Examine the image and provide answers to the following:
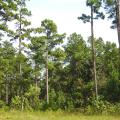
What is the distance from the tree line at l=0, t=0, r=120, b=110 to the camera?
113 ft

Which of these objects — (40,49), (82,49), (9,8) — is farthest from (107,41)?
(9,8)

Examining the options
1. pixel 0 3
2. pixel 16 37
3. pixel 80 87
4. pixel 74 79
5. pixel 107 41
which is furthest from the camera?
pixel 107 41

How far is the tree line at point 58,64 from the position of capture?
34.5 meters

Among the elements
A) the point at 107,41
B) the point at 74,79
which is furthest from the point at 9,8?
the point at 107,41

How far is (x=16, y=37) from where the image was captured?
4166 cm

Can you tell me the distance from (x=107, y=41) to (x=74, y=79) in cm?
1361

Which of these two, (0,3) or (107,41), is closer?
(0,3)

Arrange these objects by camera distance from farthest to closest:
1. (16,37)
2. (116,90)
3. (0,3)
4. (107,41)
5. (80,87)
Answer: (107,41), (80,87), (116,90), (16,37), (0,3)

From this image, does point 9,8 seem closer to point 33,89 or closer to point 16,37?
point 16,37

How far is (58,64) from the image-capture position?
54.6 metres

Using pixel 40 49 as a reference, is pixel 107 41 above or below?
above

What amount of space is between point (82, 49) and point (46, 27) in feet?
65.0

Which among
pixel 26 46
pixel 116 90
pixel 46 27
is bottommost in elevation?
pixel 116 90

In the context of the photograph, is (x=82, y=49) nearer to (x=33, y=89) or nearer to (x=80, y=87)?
(x=80, y=87)
